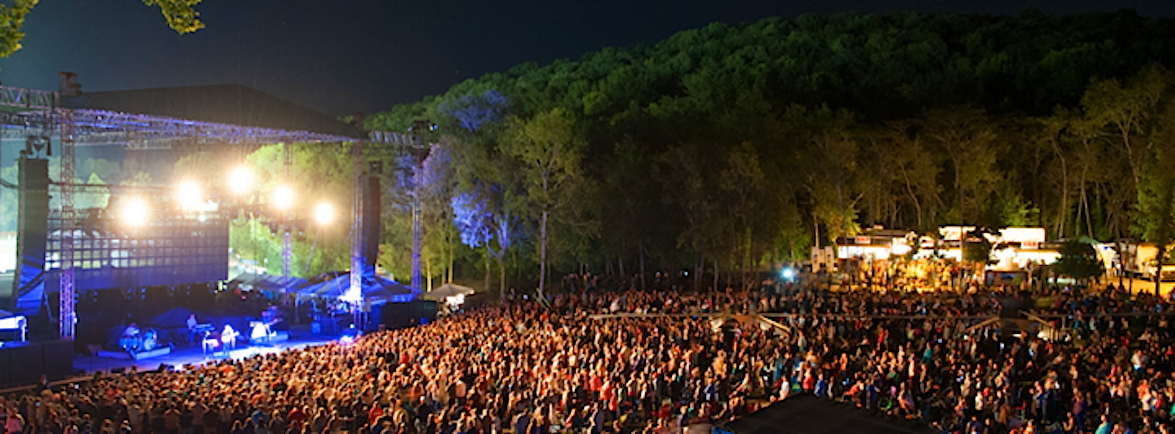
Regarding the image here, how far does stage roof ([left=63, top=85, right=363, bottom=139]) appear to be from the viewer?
17.4 meters

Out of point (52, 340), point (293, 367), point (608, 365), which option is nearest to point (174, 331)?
point (52, 340)

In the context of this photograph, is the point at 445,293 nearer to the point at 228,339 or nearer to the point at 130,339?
the point at 228,339

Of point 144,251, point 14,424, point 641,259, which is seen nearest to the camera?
point 14,424

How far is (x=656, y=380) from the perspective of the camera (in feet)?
38.6

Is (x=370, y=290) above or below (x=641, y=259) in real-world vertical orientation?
below

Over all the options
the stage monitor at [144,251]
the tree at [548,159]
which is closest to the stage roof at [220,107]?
the stage monitor at [144,251]

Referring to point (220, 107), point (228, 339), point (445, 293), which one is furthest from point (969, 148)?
point (228, 339)

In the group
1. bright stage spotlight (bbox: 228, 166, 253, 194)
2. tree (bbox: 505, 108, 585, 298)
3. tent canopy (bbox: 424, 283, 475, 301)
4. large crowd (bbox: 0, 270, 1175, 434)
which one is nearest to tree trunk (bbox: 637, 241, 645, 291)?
tree (bbox: 505, 108, 585, 298)

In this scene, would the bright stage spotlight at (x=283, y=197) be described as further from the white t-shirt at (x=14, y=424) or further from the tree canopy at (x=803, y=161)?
the white t-shirt at (x=14, y=424)

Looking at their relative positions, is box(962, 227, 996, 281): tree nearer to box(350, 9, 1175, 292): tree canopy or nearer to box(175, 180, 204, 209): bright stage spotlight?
box(350, 9, 1175, 292): tree canopy

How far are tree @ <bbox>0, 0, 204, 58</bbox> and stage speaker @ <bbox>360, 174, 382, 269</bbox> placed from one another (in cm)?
1753

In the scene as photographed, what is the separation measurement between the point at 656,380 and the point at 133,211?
16.6m

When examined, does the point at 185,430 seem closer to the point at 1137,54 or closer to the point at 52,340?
the point at 52,340

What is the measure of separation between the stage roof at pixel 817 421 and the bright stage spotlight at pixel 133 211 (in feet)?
62.6
